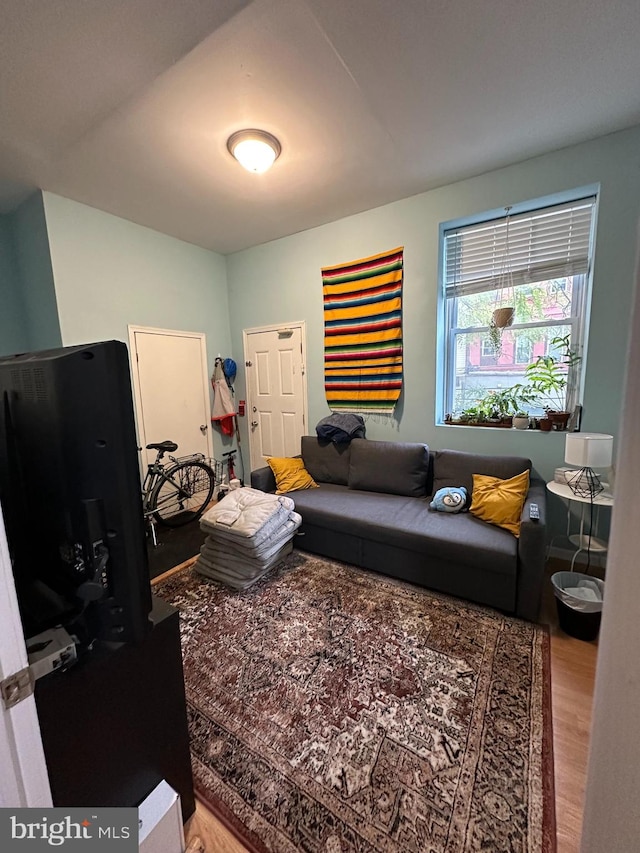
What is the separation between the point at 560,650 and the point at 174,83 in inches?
144

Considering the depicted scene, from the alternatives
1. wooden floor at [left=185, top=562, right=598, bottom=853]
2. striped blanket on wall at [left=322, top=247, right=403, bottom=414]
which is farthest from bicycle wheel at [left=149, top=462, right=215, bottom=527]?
wooden floor at [left=185, top=562, right=598, bottom=853]

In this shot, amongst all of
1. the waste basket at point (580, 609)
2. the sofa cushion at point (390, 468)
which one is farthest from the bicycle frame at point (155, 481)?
the waste basket at point (580, 609)

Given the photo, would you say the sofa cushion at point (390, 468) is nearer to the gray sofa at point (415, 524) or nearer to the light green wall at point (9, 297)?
the gray sofa at point (415, 524)

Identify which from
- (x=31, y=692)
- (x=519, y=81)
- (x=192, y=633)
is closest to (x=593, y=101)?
(x=519, y=81)

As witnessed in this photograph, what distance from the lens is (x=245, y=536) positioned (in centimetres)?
226

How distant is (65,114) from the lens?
1.98 metres

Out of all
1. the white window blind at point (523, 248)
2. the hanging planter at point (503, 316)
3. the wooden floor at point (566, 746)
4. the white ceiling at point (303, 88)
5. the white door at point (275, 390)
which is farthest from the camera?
the white door at point (275, 390)

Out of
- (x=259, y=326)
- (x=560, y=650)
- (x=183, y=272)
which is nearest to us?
(x=560, y=650)

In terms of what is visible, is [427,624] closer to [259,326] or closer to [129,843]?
[129,843]

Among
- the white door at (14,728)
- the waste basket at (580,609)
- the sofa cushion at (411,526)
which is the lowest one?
the waste basket at (580,609)

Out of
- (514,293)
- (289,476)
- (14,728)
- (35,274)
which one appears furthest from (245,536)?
(35,274)

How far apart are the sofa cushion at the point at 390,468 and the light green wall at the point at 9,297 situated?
345cm

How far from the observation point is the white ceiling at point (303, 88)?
58.4 inches

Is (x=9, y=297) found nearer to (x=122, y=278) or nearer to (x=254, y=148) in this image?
(x=122, y=278)
